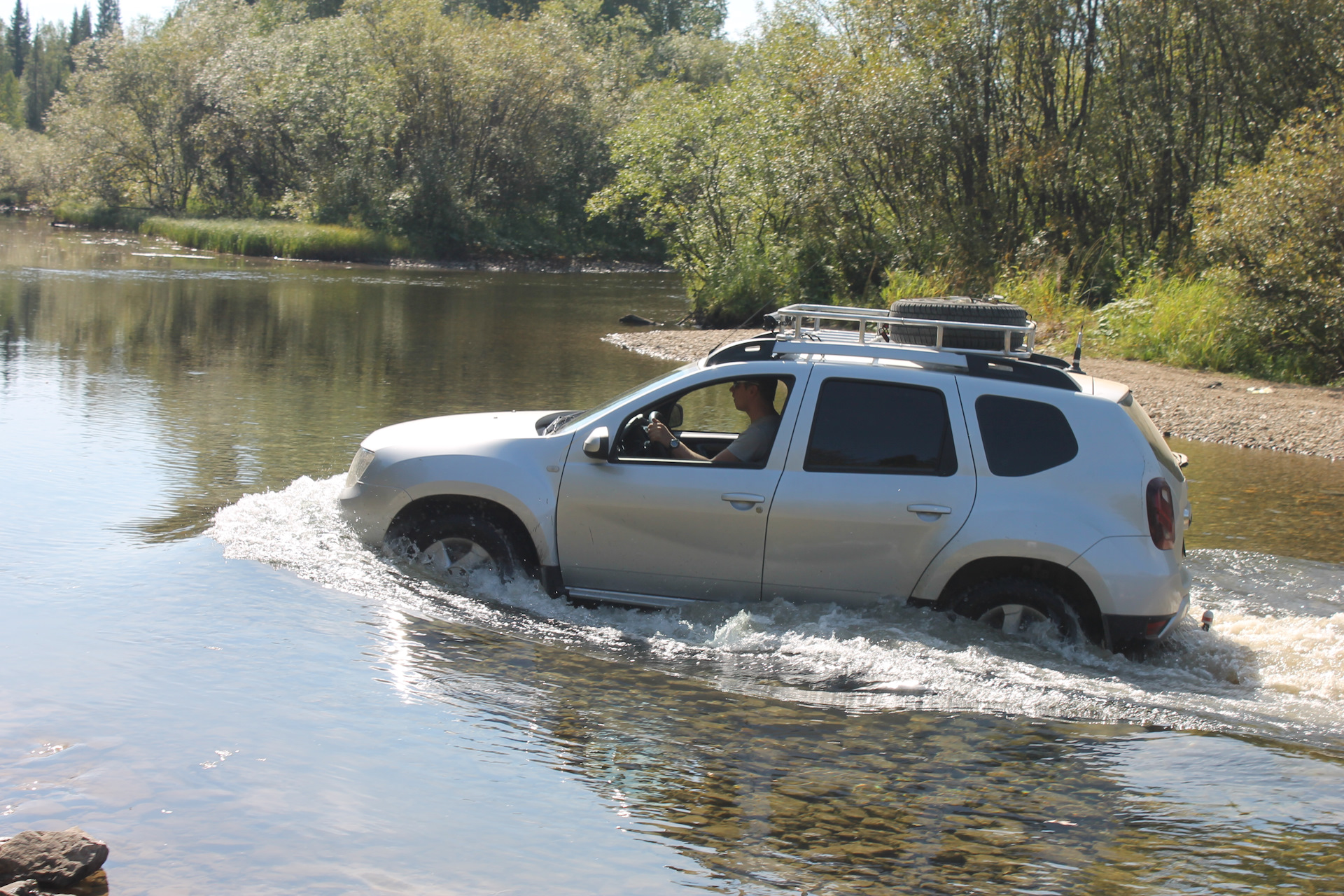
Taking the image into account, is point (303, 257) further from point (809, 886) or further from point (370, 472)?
point (809, 886)

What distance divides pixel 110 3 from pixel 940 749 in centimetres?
18049

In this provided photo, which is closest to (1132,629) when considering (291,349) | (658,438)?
(658,438)

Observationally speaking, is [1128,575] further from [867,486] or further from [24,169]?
[24,169]

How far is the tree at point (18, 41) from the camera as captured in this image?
6280 inches

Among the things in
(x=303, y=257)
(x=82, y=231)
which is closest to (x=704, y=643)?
(x=303, y=257)

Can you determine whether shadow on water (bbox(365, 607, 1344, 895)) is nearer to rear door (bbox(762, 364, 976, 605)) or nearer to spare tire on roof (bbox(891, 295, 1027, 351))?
rear door (bbox(762, 364, 976, 605))

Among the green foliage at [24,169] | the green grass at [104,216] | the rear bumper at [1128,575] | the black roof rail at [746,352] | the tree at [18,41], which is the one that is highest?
the tree at [18,41]

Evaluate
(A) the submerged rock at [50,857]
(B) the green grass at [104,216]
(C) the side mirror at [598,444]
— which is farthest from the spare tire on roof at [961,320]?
(B) the green grass at [104,216]

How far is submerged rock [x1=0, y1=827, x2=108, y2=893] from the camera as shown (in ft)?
11.6

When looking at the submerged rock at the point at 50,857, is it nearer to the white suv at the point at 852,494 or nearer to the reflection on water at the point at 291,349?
the white suv at the point at 852,494

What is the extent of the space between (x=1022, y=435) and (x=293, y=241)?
46.5 meters

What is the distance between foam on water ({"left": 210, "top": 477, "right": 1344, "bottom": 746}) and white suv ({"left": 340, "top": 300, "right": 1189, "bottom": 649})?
126mm

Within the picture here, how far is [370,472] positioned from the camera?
7090 millimetres

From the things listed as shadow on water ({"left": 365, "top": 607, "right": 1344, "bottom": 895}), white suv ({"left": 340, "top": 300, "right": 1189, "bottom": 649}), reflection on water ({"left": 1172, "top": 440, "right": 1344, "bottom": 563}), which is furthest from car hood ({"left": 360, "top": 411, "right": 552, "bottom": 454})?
reflection on water ({"left": 1172, "top": 440, "right": 1344, "bottom": 563})
